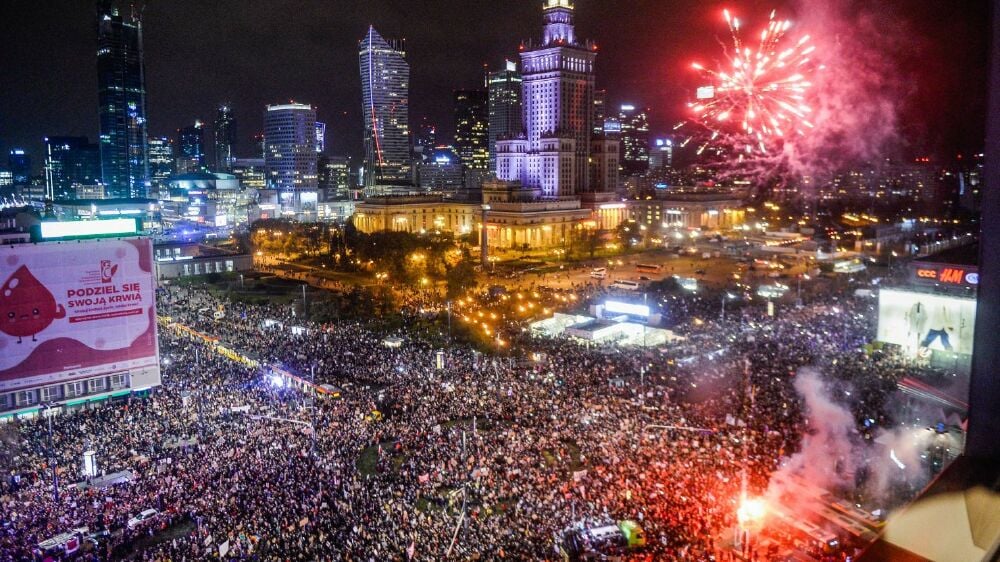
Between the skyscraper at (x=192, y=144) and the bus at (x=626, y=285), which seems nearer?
the bus at (x=626, y=285)

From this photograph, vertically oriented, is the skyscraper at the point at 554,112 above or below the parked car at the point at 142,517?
above

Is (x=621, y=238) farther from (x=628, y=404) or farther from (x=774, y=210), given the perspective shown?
(x=628, y=404)

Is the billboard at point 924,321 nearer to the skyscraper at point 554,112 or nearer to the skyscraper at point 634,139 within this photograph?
the skyscraper at point 554,112

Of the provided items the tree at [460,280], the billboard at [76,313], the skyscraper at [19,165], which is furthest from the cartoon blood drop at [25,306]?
the skyscraper at [19,165]

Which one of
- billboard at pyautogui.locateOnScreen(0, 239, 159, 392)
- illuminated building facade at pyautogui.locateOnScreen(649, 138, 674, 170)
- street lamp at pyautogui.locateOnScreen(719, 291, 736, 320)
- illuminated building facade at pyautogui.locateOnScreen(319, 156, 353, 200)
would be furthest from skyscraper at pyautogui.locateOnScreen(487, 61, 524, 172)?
billboard at pyautogui.locateOnScreen(0, 239, 159, 392)

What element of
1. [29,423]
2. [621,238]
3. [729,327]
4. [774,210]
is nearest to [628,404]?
[729,327]

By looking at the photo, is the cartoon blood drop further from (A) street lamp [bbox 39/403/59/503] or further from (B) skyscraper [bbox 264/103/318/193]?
(B) skyscraper [bbox 264/103/318/193]
